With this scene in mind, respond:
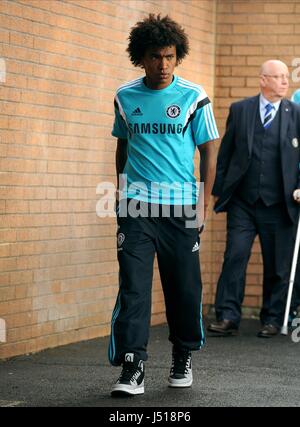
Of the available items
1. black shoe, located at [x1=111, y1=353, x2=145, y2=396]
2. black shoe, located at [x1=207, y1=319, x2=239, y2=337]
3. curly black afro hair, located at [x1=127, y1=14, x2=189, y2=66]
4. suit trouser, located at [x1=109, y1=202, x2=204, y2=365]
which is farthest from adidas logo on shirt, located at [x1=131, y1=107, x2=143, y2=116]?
black shoe, located at [x1=207, y1=319, x2=239, y2=337]

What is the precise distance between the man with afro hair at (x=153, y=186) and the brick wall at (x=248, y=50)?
418cm

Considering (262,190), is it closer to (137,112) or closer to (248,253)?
(248,253)

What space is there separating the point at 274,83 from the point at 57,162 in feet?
7.22

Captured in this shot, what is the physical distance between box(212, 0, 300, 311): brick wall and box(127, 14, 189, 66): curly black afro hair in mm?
4200

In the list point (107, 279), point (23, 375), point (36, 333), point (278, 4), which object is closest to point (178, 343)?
point (23, 375)

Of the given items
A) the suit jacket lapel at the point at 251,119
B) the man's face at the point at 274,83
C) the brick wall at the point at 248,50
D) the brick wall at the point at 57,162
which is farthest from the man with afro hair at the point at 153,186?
the brick wall at the point at 248,50

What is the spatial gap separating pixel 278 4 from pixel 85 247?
3342 millimetres

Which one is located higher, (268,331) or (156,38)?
(156,38)

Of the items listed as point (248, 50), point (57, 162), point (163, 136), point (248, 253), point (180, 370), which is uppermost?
point (248, 50)

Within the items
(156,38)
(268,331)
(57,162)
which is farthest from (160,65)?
(268,331)

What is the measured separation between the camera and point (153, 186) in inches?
278

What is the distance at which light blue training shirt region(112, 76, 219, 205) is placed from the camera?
23.1 feet

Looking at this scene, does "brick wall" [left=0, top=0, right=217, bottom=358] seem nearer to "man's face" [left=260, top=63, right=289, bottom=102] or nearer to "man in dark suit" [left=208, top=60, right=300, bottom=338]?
"man in dark suit" [left=208, top=60, right=300, bottom=338]

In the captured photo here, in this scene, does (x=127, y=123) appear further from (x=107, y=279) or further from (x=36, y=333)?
(x=107, y=279)
